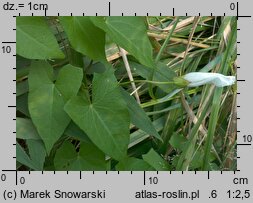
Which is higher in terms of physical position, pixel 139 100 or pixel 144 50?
pixel 144 50

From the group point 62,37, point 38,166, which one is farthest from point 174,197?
point 62,37

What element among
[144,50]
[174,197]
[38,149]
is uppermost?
[144,50]

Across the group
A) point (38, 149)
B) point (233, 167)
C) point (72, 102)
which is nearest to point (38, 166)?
point (38, 149)

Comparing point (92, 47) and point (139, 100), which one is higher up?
point (92, 47)

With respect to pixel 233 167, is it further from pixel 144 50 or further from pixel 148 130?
pixel 144 50

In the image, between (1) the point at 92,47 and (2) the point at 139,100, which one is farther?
(2) the point at 139,100

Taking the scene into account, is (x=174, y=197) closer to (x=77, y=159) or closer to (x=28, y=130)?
(x=77, y=159)
